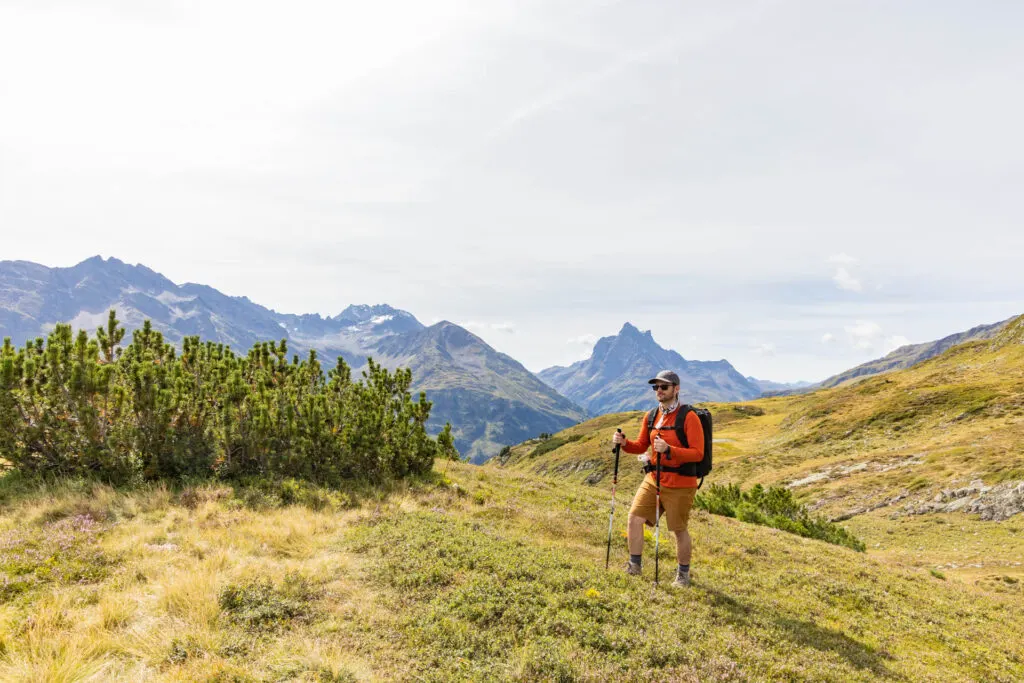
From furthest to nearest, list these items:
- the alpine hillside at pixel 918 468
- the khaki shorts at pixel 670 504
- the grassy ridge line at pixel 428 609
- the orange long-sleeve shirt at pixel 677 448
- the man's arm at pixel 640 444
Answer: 1. the alpine hillside at pixel 918 468
2. the man's arm at pixel 640 444
3. the khaki shorts at pixel 670 504
4. the orange long-sleeve shirt at pixel 677 448
5. the grassy ridge line at pixel 428 609

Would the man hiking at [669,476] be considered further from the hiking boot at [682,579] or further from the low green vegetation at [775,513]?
the low green vegetation at [775,513]

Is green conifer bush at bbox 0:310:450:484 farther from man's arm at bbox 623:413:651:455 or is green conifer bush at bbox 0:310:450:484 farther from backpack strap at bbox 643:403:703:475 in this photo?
backpack strap at bbox 643:403:703:475

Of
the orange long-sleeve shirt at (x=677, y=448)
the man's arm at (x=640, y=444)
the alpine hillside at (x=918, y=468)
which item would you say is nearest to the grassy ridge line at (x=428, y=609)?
the orange long-sleeve shirt at (x=677, y=448)

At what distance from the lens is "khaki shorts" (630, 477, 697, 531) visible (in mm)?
8945

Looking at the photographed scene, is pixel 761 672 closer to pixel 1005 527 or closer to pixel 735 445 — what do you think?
pixel 1005 527

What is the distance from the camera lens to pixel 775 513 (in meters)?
25.4

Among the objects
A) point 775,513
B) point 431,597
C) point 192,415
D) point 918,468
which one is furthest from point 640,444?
point 918,468

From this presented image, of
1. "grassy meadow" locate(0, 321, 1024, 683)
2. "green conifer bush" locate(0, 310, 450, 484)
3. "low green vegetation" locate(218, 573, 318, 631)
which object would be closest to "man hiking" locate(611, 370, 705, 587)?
"grassy meadow" locate(0, 321, 1024, 683)

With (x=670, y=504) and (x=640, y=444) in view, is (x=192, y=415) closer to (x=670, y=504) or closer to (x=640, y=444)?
(x=640, y=444)

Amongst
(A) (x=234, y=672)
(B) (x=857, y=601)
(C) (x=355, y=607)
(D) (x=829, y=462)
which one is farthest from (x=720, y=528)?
(D) (x=829, y=462)

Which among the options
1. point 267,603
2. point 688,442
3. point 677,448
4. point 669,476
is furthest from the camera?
point 669,476

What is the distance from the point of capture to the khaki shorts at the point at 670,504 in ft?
29.3

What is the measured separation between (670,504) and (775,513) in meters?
20.8

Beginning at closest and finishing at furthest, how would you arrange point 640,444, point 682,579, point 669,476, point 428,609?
point 428,609 < point 669,476 < point 682,579 < point 640,444
